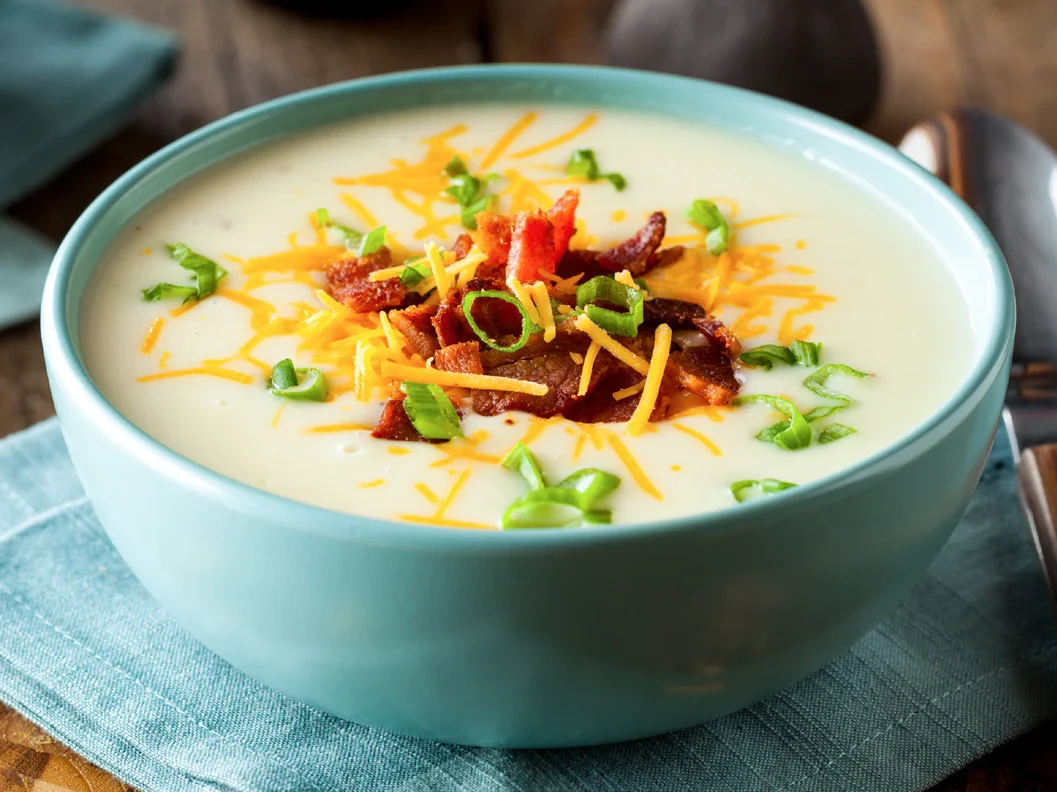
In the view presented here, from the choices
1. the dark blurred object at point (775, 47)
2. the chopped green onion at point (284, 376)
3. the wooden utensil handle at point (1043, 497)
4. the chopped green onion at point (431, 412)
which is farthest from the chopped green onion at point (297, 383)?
the dark blurred object at point (775, 47)

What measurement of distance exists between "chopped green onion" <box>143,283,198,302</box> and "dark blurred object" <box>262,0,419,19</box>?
6.56 ft

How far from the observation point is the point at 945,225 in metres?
1.84

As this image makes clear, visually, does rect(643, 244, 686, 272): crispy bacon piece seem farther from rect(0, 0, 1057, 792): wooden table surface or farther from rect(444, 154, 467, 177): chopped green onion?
rect(0, 0, 1057, 792): wooden table surface

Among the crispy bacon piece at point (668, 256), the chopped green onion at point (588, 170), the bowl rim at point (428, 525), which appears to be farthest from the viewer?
Result: the chopped green onion at point (588, 170)

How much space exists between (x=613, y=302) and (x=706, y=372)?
169 millimetres

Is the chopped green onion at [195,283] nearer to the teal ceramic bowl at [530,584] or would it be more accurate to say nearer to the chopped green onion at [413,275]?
the teal ceramic bowl at [530,584]

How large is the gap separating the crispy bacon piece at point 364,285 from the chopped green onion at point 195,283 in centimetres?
15

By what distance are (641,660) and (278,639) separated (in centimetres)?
38

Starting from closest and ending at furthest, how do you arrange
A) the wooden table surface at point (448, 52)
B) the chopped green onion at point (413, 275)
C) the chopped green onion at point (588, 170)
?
the chopped green onion at point (413, 275) < the chopped green onion at point (588, 170) < the wooden table surface at point (448, 52)

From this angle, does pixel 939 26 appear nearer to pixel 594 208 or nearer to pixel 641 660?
pixel 594 208

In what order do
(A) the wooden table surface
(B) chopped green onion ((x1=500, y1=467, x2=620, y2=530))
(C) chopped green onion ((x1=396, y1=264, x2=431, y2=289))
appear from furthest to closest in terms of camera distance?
1. (A) the wooden table surface
2. (C) chopped green onion ((x1=396, y1=264, x2=431, y2=289))
3. (B) chopped green onion ((x1=500, y1=467, x2=620, y2=530))

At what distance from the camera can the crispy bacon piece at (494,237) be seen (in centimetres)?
175

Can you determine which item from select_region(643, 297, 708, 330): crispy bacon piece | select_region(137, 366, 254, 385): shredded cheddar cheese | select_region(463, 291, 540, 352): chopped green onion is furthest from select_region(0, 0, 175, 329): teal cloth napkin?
select_region(643, 297, 708, 330): crispy bacon piece

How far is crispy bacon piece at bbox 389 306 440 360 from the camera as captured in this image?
161 cm
